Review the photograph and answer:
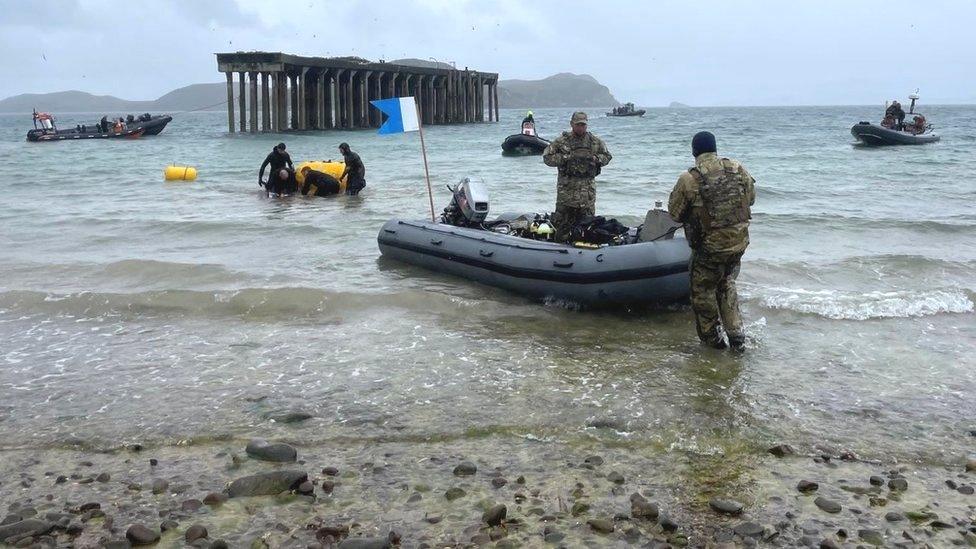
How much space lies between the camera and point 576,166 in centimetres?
827

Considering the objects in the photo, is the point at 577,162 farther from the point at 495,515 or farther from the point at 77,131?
the point at 77,131

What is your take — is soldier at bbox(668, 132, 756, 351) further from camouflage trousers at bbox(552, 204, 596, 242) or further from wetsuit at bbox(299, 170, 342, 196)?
wetsuit at bbox(299, 170, 342, 196)

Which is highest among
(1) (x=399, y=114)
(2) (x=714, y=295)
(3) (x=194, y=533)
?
(1) (x=399, y=114)

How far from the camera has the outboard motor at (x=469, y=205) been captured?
9039mm

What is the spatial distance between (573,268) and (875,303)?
9.11 ft

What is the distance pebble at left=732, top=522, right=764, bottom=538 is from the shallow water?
33.2 inches

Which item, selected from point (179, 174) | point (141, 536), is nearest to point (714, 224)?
point (141, 536)

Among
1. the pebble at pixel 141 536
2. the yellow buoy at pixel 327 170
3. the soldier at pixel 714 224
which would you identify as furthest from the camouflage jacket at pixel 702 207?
the yellow buoy at pixel 327 170

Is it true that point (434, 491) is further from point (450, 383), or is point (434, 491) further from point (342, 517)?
point (450, 383)

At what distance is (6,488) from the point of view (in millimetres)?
3986

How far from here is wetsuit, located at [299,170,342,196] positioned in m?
15.7

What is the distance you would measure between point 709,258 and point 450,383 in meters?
2.09

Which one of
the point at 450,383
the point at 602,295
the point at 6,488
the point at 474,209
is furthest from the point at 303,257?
the point at 6,488

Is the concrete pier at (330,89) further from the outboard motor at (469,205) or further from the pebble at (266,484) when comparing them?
the pebble at (266,484)
